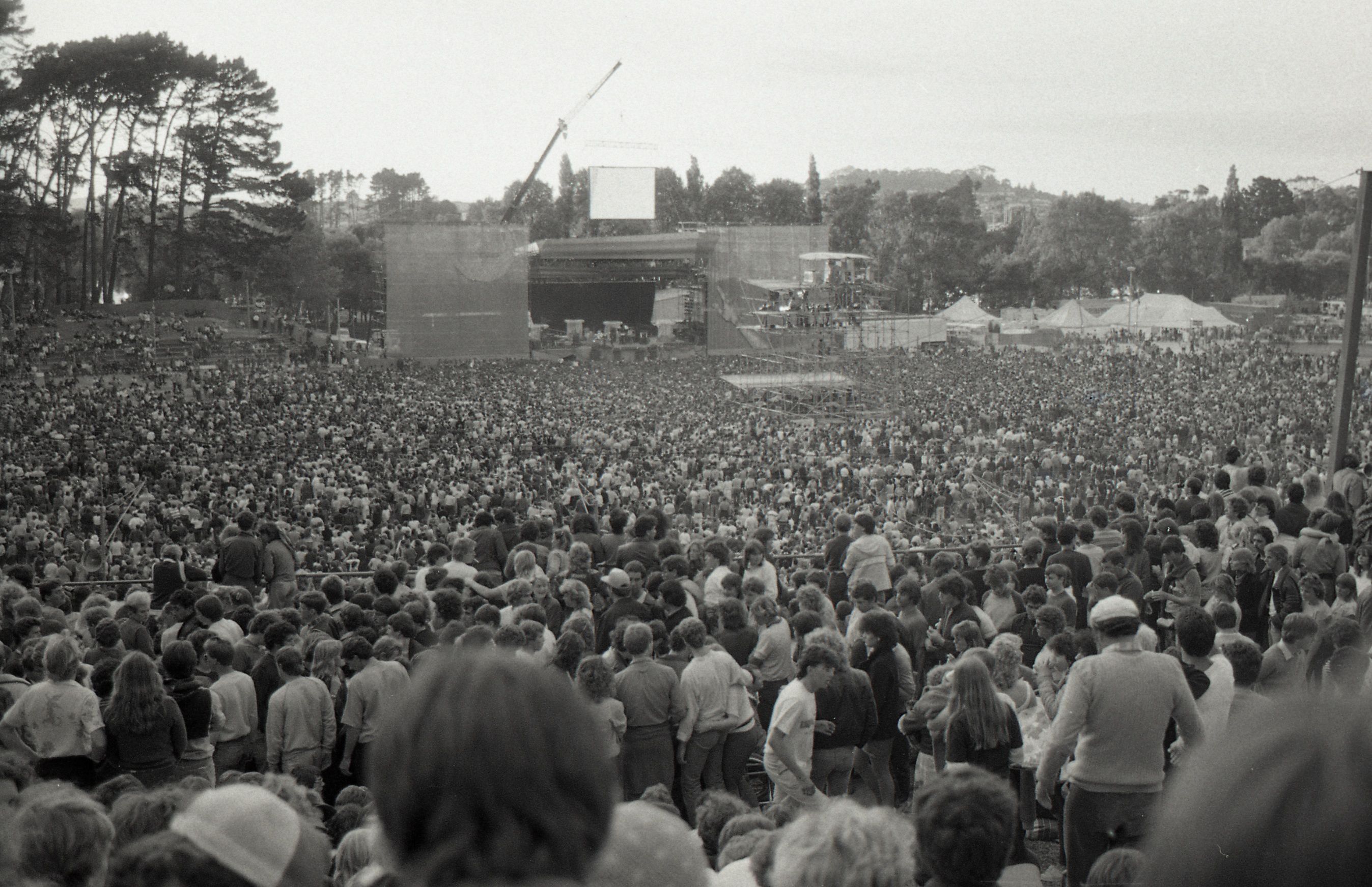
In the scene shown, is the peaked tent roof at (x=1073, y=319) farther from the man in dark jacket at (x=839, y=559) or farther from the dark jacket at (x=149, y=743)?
the dark jacket at (x=149, y=743)

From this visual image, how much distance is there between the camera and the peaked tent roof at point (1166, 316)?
5506 cm

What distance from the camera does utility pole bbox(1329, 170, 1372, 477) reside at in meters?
10.1

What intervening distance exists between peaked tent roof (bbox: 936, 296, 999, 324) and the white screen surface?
17193 millimetres

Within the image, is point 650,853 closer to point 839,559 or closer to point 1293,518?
point 839,559

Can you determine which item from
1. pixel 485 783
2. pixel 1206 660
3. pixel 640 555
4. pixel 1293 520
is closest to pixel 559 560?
pixel 640 555

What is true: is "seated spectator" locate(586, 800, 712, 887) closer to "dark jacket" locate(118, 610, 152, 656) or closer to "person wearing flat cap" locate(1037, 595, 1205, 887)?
"person wearing flat cap" locate(1037, 595, 1205, 887)

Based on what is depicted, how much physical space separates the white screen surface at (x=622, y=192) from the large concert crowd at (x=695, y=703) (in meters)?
54.2

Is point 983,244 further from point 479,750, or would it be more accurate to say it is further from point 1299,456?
point 479,750

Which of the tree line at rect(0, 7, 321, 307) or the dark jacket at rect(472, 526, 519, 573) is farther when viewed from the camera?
the tree line at rect(0, 7, 321, 307)

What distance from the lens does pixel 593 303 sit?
203ft

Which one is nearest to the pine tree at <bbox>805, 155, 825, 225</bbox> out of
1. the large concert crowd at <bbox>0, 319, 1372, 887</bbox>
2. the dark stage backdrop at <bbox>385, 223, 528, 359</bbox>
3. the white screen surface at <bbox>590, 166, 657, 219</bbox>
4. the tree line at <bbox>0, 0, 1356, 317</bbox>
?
the tree line at <bbox>0, 0, 1356, 317</bbox>

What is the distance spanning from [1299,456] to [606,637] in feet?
63.0

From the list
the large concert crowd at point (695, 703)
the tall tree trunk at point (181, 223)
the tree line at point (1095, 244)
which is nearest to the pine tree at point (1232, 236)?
the tree line at point (1095, 244)

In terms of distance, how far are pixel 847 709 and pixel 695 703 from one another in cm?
63
